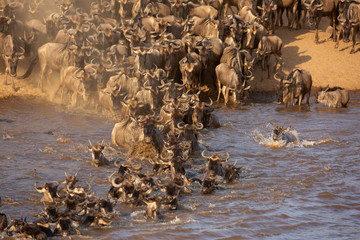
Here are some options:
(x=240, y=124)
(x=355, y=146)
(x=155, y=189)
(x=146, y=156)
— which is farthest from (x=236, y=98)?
(x=155, y=189)

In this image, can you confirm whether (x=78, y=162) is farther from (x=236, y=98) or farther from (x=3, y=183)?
(x=236, y=98)

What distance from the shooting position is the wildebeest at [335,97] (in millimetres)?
22062

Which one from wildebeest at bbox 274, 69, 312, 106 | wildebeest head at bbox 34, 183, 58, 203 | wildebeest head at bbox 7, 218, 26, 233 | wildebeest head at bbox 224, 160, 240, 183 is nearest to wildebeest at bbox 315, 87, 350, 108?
wildebeest at bbox 274, 69, 312, 106

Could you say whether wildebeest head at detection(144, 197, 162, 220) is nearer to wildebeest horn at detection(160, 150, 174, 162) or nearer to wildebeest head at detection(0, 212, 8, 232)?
wildebeest horn at detection(160, 150, 174, 162)

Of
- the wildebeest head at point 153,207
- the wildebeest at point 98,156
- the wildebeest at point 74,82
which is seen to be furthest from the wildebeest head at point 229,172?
the wildebeest at point 74,82

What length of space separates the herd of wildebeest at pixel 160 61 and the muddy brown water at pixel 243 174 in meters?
0.55

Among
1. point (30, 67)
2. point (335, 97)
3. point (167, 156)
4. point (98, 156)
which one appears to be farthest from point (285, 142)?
point (30, 67)

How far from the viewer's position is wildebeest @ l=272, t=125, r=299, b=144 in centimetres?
1703

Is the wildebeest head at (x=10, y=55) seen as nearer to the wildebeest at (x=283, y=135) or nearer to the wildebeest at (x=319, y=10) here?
the wildebeest at (x=283, y=135)

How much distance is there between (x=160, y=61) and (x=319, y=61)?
7.33 m

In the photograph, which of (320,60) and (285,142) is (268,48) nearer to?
(320,60)

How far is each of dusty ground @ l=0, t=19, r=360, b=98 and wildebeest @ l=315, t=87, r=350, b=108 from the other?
7.48ft

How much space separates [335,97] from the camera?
22047mm

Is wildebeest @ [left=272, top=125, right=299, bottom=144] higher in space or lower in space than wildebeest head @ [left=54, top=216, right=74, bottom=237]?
higher
